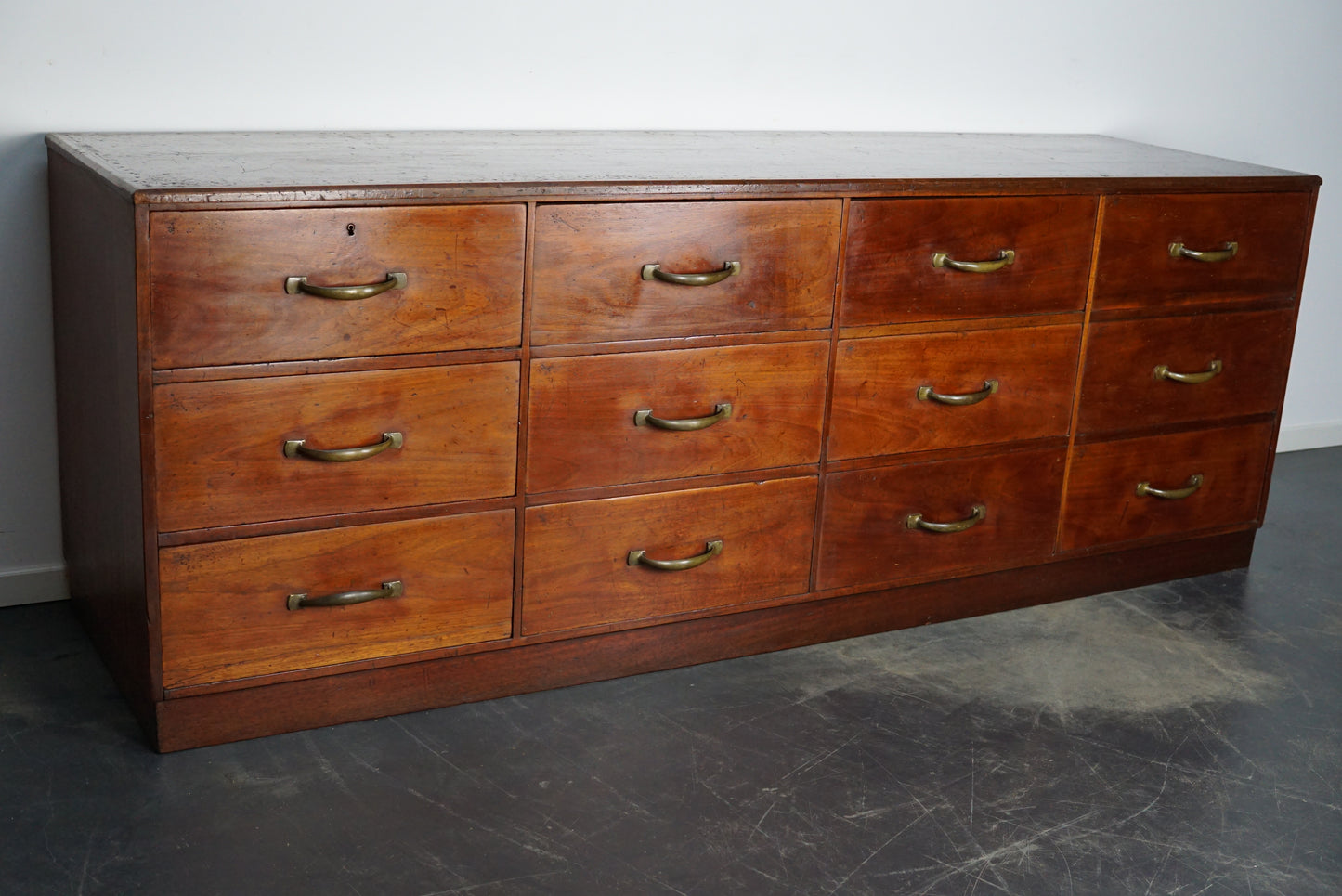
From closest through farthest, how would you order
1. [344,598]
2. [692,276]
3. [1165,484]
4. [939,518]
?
[344,598], [692,276], [939,518], [1165,484]

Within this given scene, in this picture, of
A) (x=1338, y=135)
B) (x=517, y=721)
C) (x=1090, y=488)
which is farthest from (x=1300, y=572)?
(x=517, y=721)

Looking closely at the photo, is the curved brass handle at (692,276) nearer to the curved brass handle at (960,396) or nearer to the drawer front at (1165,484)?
the curved brass handle at (960,396)

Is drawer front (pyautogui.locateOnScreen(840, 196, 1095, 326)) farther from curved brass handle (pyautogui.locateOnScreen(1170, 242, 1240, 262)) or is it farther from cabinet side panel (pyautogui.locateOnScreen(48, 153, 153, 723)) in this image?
cabinet side panel (pyautogui.locateOnScreen(48, 153, 153, 723))

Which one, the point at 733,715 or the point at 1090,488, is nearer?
the point at 733,715

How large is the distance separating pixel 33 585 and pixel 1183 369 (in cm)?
216

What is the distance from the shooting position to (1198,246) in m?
2.61

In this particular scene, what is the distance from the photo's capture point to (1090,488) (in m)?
2.68

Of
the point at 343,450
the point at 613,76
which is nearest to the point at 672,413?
the point at 343,450

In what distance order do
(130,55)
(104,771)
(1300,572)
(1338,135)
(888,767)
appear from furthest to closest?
(1338,135)
(1300,572)
(130,55)
(888,767)
(104,771)

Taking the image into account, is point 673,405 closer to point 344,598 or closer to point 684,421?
point 684,421

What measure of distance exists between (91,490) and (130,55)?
0.70 meters

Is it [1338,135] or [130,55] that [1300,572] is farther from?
[130,55]

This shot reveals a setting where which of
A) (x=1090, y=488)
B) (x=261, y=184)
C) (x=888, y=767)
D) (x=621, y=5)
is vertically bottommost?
(x=888, y=767)

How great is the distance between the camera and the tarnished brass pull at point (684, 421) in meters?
2.17
